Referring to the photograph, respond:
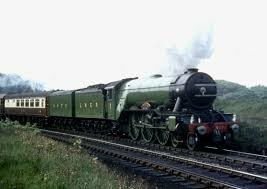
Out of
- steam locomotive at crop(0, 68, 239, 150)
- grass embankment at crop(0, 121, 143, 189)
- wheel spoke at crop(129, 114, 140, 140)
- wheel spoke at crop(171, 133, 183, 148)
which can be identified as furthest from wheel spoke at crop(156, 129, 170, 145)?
grass embankment at crop(0, 121, 143, 189)

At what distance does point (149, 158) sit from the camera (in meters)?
15.5

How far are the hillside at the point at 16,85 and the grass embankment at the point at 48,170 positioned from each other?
238 feet

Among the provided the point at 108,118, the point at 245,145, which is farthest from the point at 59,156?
the point at 108,118

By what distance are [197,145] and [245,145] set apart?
263 centimetres

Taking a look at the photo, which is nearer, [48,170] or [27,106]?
[48,170]

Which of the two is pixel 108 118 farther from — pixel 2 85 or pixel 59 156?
pixel 2 85

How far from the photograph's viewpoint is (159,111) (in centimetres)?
1936

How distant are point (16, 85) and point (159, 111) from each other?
7407 cm

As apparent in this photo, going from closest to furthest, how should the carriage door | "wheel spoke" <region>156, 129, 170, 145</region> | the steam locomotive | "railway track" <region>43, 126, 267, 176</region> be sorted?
1. "railway track" <region>43, 126, 267, 176</region>
2. the steam locomotive
3. "wheel spoke" <region>156, 129, 170, 145</region>
4. the carriage door

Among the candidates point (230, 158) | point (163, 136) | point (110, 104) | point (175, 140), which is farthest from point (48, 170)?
point (110, 104)

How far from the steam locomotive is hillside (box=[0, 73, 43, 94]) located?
56.5 m

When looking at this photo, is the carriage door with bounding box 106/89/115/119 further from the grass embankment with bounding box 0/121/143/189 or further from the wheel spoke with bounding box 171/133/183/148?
the grass embankment with bounding box 0/121/143/189

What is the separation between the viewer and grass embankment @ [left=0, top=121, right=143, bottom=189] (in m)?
8.74

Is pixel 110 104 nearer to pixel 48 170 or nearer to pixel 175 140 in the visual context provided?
pixel 175 140
